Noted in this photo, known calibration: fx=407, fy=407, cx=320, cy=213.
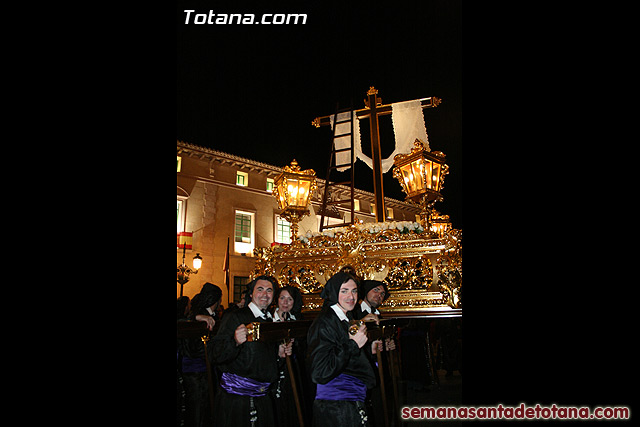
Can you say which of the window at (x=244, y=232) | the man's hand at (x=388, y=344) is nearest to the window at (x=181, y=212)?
the window at (x=244, y=232)

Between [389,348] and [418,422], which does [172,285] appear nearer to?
[389,348]

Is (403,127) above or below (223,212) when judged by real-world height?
above

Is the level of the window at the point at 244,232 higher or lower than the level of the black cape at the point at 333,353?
higher

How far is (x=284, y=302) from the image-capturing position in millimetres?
4234

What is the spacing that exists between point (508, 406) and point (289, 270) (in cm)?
Answer: 445

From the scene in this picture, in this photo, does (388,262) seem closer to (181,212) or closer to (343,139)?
(343,139)

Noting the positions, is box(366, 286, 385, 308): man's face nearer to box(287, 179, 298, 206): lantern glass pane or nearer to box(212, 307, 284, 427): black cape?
box(212, 307, 284, 427): black cape

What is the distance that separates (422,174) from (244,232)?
16.7 meters

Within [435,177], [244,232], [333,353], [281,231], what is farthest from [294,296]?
[281,231]

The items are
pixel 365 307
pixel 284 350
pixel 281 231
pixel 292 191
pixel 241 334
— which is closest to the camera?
Answer: pixel 241 334

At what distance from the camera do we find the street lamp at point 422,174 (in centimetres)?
570

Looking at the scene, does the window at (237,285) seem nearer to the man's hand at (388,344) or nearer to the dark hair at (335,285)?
the man's hand at (388,344)

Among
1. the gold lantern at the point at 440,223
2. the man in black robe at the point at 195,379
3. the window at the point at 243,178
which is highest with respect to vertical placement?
the window at the point at 243,178

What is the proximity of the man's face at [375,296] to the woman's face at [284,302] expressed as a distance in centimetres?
92
